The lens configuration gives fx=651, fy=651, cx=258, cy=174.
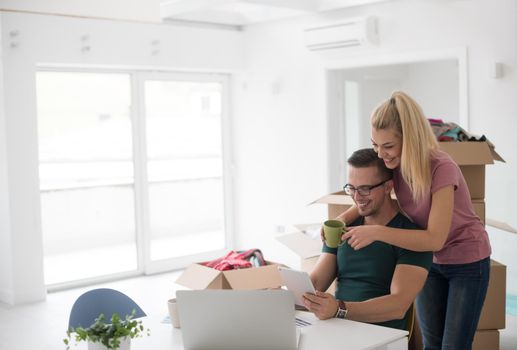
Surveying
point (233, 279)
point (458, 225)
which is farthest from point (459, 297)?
point (233, 279)

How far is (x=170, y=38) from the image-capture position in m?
6.64

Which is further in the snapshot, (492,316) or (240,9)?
(240,9)

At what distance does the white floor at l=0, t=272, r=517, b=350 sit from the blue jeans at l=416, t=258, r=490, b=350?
6.05 feet

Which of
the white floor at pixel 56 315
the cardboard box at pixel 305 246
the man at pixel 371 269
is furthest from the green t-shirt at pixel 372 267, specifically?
the white floor at pixel 56 315

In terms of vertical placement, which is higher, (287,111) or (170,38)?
(170,38)

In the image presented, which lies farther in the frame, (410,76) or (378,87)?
(410,76)

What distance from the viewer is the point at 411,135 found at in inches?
96.0

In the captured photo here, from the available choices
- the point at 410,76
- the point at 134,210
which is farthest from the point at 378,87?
the point at 134,210

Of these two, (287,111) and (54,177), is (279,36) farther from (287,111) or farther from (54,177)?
(54,177)

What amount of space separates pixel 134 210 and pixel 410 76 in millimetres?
3690

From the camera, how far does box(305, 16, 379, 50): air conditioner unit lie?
580cm

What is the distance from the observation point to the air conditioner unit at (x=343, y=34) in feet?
19.0

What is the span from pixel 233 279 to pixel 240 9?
4.53 m

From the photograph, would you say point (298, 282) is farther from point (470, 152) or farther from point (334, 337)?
point (470, 152)
